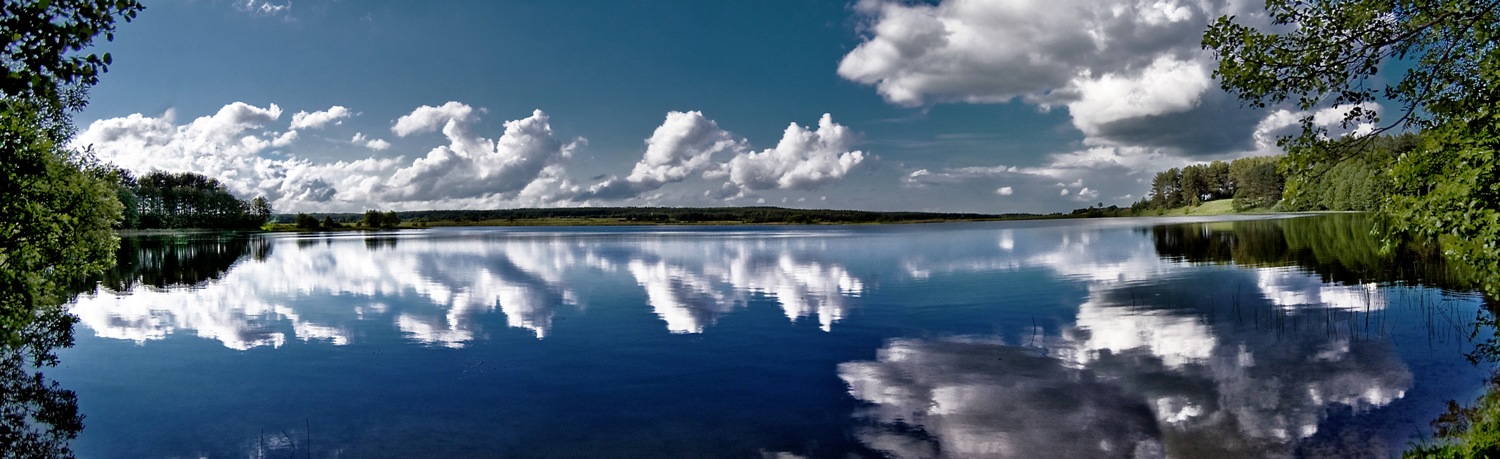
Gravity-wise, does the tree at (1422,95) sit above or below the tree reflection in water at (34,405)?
above

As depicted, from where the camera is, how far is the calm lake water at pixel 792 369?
1400 cm

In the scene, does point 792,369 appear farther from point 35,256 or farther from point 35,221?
point 35,221

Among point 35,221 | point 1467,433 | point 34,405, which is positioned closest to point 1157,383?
point 1467,433

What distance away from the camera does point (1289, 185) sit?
12820mm

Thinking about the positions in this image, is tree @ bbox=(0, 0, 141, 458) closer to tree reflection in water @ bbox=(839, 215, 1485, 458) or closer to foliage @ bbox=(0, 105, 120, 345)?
foliage @ bbox=(0, 105, 120, 345)

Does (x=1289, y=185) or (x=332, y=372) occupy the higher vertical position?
(x=1289, y=185)

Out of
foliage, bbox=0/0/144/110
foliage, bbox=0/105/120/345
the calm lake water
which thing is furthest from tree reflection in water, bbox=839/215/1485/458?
foliage, bbox=0/105/120/345

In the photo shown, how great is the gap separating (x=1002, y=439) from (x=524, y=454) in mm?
8824

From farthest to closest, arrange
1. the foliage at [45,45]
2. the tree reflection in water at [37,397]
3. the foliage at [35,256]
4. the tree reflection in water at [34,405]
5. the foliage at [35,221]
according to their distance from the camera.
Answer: the foliage at [35,221]
the foliage at [35,256]
the tree reflection in water at [37,397]
the tree reflection in water at [34,405]
the foliage at [45,45]

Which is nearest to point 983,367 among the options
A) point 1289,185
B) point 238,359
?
point 1289,185

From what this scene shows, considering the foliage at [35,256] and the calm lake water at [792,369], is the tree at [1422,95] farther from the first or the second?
the foliage at [35,256]

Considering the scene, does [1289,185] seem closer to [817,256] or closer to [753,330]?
[753,330]

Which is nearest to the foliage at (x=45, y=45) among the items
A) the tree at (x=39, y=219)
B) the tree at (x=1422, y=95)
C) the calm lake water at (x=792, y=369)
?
the tree at (x=39, y=219)

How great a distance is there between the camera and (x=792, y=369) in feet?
64.2
